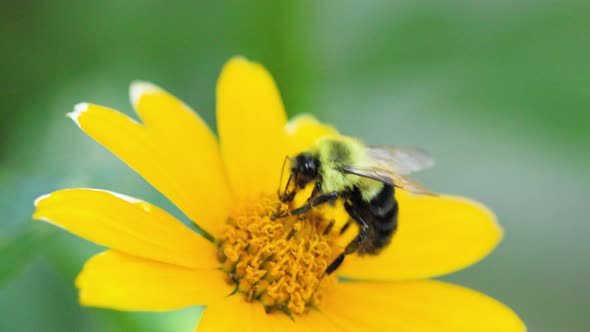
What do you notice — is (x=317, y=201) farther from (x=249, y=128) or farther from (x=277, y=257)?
(x=249, y=128)

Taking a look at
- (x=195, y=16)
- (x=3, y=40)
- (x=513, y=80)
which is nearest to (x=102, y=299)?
(x=3, y=40)

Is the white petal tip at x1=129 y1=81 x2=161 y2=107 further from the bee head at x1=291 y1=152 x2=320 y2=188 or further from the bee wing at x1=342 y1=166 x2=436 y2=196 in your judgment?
the bee wing at x1=342 y1=166 x2=436 y2=196

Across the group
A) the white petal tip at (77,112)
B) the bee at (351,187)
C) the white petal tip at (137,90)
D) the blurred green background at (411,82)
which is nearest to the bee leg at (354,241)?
the bee at (351,187)

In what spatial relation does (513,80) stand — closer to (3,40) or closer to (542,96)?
(542,96)

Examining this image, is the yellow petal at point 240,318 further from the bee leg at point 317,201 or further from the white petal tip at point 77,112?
the white petal tip at point 77,112

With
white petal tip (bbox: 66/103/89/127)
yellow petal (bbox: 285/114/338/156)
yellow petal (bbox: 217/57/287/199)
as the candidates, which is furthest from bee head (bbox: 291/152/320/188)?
white petal tip (bbox: 66/103/89/127)

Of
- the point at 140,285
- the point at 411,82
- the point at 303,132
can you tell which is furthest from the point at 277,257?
the point at 411,82
